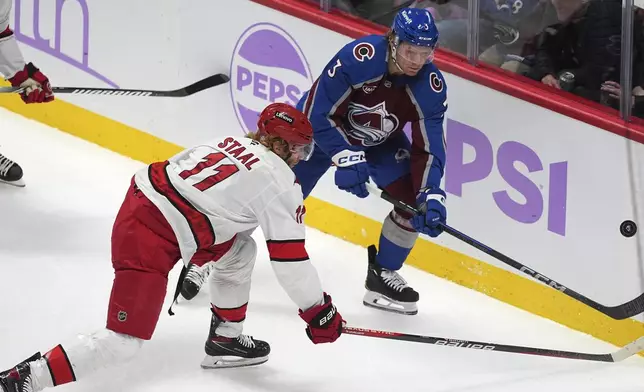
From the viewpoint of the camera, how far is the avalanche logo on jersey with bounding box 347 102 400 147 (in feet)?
14.0

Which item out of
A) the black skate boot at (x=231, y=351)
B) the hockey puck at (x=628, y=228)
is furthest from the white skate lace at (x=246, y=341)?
the hockey puck at (x=628, y=228)

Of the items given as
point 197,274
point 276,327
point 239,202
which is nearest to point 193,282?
point 197,274

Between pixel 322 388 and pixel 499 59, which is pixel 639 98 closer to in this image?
pixel 499 59

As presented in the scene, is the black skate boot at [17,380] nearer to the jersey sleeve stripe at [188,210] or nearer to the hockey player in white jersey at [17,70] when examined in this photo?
the jersey sleeve stripe at [188,210]

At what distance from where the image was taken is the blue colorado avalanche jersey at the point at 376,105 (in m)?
4.16

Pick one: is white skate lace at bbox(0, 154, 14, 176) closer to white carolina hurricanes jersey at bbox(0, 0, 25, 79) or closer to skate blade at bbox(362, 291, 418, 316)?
white carolina hurricanes jersey at bbox(0, 0, 25, 79)

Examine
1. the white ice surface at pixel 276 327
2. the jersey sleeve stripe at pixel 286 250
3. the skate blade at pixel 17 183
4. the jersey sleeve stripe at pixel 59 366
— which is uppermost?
the jersey sleeve stripe at pixel 286 250

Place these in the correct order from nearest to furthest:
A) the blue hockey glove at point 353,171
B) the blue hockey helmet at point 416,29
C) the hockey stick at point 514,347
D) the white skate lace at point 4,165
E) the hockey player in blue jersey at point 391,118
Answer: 1. the hockey stick at point 514,347
2. the blue hockey helmet at point 416,29
3. the hockey player in blue jersey at point 391,118
4. the blue hockey glove at point 353,171
5. the white skate lace at point 4,165

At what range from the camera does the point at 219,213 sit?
3607 millimetres

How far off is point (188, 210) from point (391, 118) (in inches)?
38.0

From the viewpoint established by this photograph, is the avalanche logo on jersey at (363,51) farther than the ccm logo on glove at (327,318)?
Yes

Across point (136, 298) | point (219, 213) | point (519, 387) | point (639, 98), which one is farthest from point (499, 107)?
point (136, 298)

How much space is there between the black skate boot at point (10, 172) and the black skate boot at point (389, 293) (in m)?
1.76

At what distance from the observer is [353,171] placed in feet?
13.7
